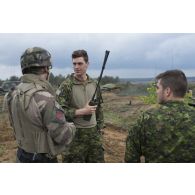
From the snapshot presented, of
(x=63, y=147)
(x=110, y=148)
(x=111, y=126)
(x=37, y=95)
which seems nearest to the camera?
(x=37, y=95)

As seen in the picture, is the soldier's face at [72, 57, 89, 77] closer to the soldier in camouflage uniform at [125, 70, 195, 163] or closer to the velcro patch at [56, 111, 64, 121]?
the velcro patch at [56, 111, 64, 121]

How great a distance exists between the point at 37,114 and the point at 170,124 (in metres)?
1.05

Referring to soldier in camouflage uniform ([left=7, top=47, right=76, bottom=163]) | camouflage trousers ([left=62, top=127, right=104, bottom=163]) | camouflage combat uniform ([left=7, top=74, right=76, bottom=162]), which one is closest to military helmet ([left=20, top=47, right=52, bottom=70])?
soldier in camouflage uniform ([left=7, top=47, right=76, bottom=163])

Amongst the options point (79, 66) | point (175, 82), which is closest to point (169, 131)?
point (175, 82)

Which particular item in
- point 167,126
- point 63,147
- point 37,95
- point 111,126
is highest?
point 37,95

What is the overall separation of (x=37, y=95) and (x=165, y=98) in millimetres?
1022

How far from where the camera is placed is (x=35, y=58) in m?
3.25

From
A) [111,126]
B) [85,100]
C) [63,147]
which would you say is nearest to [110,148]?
[111,126]

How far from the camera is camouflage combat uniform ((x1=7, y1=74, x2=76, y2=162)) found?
10.2 feet

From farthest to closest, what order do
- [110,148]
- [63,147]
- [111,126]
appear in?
[111,126], [110,148], [63,147]

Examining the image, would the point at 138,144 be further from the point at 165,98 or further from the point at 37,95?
the point at 37,95

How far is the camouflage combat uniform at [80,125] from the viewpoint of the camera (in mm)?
4363

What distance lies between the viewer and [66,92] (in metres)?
4.37

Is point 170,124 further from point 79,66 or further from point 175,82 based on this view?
point 79,66
